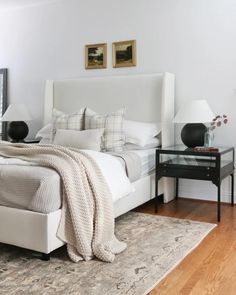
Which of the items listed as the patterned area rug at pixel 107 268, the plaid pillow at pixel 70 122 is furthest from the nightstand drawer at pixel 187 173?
the plaid pillow at pixel 70 122

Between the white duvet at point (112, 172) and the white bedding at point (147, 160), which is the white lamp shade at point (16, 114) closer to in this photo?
the white bedding at point (147, 160)

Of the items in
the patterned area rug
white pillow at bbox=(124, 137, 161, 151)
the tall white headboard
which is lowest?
the patterned area rug

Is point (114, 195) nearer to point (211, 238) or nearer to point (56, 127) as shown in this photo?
point (211, 238)

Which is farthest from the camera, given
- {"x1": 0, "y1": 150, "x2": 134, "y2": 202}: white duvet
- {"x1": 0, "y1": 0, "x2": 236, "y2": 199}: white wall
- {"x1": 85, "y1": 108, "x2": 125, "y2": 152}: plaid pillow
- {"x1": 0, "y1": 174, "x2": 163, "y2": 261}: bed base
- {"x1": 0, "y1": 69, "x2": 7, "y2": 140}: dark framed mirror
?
{"x1": 0, "y1": 69, "x2": 7, "y2": 140}: dark framed mirror

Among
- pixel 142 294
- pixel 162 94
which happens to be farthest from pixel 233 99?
pixel 142 294

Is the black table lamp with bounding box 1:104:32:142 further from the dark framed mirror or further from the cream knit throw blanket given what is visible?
the cream knit throw blanket

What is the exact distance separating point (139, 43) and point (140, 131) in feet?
4.04

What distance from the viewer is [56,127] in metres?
4.21

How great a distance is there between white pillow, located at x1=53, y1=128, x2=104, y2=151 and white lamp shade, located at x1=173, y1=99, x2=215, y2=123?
2.91ft

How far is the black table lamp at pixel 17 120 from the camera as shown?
16.1 ft

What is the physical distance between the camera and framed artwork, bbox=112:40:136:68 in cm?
454

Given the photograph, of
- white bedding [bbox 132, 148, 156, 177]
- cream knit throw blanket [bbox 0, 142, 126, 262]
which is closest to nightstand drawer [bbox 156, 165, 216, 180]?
white bedding [bbox 132, 148, 156, 177]

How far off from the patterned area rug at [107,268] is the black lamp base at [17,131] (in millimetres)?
2492

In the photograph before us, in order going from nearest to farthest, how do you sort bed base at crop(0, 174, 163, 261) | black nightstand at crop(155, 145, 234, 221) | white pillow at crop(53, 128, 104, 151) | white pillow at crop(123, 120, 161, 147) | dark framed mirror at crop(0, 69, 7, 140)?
bed base at crop(0, 174, 163, 261)
black nightstand at crop(155, 145, 234, 221)
white pillow at crop(53, 128, 104, 151)
white pillow at crop(123, 120, 161, 147)
dark framed mirror at crop(0, 69, 7, 140)
